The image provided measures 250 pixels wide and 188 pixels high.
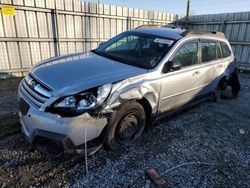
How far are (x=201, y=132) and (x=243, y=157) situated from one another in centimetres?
77

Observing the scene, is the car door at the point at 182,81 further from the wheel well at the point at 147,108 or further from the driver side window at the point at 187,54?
the wheel well at the point at 147,108

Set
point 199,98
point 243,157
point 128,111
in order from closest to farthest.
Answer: point 128,111 < point 243,157 < point 199,98

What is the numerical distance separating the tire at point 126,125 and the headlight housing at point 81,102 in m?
0.37

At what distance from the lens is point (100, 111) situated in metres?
2.17

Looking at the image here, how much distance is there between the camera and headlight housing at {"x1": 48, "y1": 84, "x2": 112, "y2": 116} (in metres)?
2.05

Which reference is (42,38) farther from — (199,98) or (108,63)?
(199,98)

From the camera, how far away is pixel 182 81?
10.7ft

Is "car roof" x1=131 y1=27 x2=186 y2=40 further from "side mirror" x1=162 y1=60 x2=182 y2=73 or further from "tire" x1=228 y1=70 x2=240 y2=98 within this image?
"tire" x1=228 y1=70 x2=240 y2=98

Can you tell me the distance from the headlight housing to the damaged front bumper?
6 cm

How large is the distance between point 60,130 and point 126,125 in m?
0.99

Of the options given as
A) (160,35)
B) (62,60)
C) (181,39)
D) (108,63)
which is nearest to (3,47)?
(62,60)

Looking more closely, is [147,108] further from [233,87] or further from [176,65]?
[233,87]

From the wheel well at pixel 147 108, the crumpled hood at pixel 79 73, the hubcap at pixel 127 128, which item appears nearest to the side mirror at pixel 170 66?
the crumpled hood at pixel 79 73

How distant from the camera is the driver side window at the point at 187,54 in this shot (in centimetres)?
318
